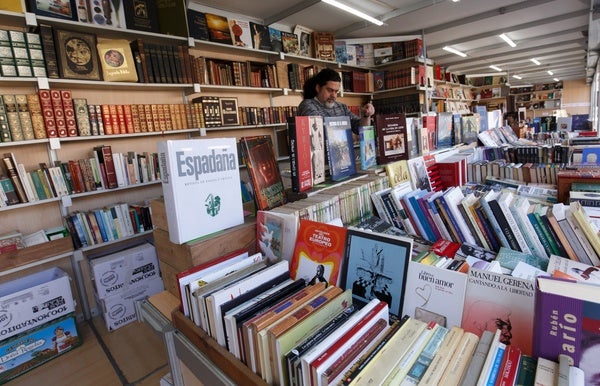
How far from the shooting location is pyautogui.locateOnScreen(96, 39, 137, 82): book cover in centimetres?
263

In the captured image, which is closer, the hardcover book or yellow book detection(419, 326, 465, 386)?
yellow book detection(419, 326, 465, 386)

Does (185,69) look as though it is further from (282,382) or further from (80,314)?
(282,382)

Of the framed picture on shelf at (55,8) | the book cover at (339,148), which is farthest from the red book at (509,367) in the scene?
the framed picture on shelf at (55,8)

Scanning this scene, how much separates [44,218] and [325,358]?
9.93ft

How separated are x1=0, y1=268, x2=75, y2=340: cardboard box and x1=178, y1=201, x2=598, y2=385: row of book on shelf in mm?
1906

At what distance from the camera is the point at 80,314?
2.73 metres

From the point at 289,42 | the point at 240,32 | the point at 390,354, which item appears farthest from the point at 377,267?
the point at 289,42

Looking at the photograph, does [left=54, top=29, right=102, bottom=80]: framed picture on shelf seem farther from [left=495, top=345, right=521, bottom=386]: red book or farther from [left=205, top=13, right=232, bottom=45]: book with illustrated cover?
[left=495, top=345, right=521, bottom=386]: red book

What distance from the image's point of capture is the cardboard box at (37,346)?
6.77 feet

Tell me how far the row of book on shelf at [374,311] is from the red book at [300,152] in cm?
31

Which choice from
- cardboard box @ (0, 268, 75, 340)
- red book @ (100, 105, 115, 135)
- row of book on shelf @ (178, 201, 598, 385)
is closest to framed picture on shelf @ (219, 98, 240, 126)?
red book @ (100, 105, 115, 135)

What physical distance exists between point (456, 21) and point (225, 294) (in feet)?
18.8

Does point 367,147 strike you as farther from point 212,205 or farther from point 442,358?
point 442,358

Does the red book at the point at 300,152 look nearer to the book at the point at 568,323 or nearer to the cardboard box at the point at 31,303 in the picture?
the book at the point at 568,323
